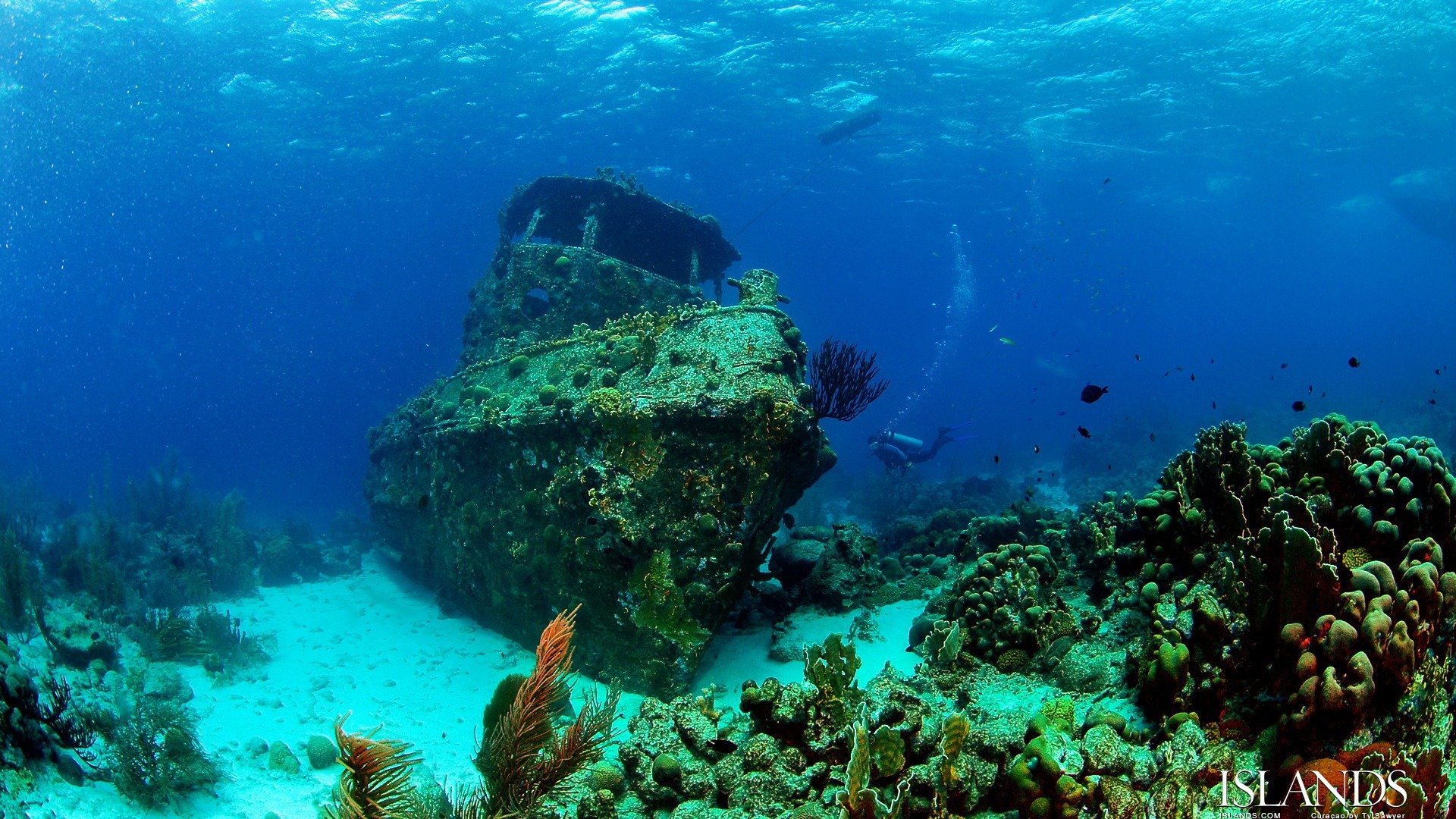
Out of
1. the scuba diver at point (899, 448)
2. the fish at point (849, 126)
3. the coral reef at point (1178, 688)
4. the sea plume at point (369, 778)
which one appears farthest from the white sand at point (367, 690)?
the fish at point (849, 126)

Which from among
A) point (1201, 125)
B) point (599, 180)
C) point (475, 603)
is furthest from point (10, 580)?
point (1201, 125)

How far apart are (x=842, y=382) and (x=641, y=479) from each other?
414cm

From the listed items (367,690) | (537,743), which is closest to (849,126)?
(367,690)

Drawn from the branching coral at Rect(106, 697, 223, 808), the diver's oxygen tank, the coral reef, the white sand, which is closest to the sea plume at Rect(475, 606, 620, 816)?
the coral reef

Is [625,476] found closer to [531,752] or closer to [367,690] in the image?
[531,752]

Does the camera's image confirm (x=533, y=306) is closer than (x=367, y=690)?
No

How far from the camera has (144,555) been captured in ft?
46.1

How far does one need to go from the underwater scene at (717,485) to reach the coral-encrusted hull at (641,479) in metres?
0.05

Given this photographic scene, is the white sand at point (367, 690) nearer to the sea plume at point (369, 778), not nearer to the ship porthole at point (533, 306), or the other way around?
the sea plume at point (369, 778)

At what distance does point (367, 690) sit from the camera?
7844 millimetres

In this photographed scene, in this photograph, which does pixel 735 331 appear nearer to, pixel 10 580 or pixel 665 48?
pixel 10 580

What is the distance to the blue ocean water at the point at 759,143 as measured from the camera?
22.3 meters

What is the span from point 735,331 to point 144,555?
15265mm

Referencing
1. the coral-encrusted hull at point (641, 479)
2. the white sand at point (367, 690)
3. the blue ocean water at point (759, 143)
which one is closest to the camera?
the white sand at point (367, 690)
